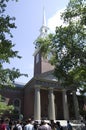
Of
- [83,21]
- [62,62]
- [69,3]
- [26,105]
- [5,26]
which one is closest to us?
[5,26]

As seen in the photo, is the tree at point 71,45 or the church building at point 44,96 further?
the church building at point 44,96

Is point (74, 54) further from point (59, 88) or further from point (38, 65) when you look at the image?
point (38, 65)

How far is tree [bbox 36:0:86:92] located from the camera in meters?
18.1

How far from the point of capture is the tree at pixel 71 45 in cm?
1809

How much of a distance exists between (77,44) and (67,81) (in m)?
4.71

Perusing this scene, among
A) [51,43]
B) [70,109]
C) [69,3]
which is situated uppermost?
[69,3]

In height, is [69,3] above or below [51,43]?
above

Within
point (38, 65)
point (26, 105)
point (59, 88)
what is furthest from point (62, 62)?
point (38, 65)

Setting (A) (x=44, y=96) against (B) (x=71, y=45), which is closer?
(B) (x=71, y=45)

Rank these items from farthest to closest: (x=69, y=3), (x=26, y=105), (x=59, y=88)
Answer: (x=26, y=105) → (x=59, y=88) → (x=69, y=3)

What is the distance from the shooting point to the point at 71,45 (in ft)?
65.4

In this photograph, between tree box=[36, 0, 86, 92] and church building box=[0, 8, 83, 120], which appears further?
church building box=[0, 8, 83, 120]

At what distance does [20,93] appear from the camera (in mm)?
44000

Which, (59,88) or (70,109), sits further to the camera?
(70,109)
